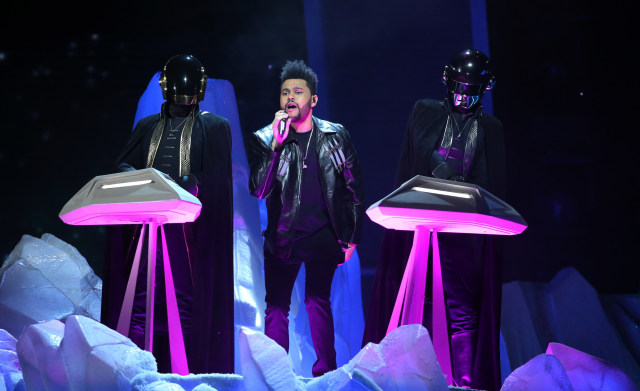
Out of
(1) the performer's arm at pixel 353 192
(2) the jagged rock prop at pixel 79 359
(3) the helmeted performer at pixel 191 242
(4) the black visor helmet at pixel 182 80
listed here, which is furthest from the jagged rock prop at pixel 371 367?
(4) the black visor helmet at pixel 182 80

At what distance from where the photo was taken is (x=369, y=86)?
4836mm

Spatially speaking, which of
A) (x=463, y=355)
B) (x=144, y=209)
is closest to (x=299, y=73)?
(x=144, y=209)

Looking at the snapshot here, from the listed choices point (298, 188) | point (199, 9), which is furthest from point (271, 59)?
point (298, 188)

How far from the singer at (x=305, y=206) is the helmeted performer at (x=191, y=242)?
233mm

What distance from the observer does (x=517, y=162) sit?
4879 mm

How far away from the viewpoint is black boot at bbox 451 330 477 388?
11.2 ft

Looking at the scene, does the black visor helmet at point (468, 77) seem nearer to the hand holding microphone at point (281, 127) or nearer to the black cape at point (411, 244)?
the black cape at point (411, 244)

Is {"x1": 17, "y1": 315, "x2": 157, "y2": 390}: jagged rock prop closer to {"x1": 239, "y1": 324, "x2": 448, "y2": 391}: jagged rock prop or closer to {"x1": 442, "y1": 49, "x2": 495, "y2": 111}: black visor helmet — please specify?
{"x1": 239, "y1": 324, "x2": 448, "y2": 391}: jagged rock prop

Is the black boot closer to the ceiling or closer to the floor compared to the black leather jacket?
closer to the floor

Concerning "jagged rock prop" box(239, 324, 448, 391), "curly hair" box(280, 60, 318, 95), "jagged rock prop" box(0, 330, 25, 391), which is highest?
"curly hair" box(280, 60, 318, 95)

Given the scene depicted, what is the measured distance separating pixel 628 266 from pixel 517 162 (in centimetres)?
103

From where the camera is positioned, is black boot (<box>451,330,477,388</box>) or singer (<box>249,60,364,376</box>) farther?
singer (<box>249,60,364,376</box>)

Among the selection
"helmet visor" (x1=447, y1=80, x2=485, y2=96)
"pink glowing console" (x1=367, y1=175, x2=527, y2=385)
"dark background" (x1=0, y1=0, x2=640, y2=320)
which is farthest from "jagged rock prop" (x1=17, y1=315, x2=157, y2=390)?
"dark background" (x1=0, y1=0, x2=640, y2=320)

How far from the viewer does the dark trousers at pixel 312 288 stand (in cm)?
353
